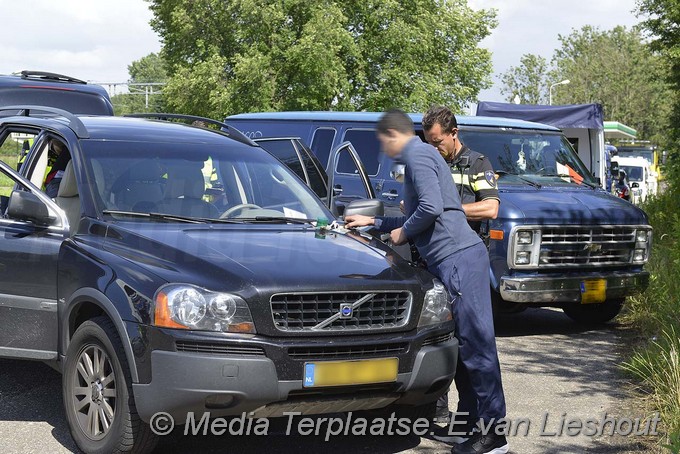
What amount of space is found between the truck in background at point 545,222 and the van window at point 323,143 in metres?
0.23

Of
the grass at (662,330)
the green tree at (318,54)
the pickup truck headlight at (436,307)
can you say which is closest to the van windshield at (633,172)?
the green tree at (318,54)

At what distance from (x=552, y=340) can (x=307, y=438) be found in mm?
4259

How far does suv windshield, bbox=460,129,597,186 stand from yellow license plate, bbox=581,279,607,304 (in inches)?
50.9

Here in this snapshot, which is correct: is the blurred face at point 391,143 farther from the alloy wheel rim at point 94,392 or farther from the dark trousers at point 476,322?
the alloy wheel rim at point 94,392

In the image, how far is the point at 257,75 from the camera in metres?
34.4

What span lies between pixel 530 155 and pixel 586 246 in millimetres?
1422

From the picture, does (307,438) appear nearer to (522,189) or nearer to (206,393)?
(206,393)

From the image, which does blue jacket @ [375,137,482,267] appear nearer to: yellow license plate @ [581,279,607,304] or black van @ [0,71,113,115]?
yellow license plate @ [581,279,607,304]

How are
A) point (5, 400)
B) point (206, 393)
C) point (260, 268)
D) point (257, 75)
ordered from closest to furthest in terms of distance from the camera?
point (206, 393), point (260, 268), point (5, 400), point (257, 75)

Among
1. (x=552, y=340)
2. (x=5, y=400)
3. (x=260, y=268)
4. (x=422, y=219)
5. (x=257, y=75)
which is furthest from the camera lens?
(x=257, y=75)

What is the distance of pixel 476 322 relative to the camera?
552 centimetres

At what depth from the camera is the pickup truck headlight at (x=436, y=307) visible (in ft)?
17.1

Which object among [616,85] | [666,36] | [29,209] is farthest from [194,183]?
[616,85]

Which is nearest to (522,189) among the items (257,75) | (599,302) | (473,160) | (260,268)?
(599,302)
